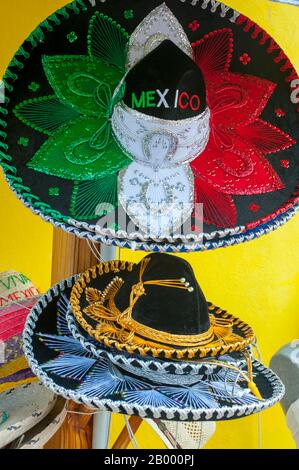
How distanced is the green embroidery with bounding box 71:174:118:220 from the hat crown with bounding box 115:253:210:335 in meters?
0.14

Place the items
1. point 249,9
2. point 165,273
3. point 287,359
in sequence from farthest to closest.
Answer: point 249,9, point 287,359, point 165,273

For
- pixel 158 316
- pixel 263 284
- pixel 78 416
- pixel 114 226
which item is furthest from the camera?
pixel 263 284

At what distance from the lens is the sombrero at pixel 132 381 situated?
28.5 inches

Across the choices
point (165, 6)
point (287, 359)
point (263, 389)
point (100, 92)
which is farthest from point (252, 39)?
point (287, 359)

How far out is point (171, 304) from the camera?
2.69ft

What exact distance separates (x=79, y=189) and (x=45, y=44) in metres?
0.21

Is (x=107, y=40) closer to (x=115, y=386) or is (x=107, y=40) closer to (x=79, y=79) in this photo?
(x=79, y=79)

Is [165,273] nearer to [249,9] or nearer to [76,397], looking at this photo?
[76,397]

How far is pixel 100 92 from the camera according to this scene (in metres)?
0.86

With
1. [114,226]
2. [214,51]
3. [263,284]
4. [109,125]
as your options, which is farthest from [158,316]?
[263,284]

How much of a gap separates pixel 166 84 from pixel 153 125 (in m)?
0.06

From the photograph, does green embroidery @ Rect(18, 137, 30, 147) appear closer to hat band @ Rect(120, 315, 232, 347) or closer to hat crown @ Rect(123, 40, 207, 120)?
hat crown @ Rect(123, 40, 207, 120)

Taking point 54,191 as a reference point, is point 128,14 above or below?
above

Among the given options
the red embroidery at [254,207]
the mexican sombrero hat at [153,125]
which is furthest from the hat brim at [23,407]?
the red embroidery at [254,207]
